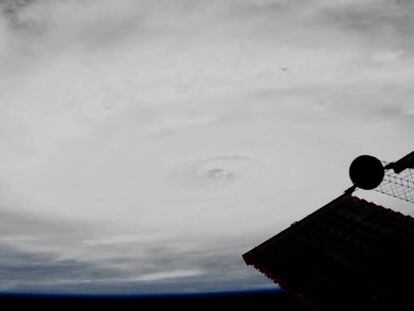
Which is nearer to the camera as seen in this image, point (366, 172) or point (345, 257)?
point (366, 172)

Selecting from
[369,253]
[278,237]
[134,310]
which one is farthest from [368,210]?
[134,310]

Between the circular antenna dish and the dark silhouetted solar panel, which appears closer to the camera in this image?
the dark silhouetted solar panel

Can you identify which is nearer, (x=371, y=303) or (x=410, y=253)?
(x=371, y=303)

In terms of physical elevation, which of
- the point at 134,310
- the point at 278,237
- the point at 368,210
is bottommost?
the point at 134,310

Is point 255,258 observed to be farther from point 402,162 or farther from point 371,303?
point 402,162

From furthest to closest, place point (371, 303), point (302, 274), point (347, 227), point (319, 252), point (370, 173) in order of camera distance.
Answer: point (347, 227)
point (319, 252)
point (302, 274)
point (370, 173)
point (371, 303)

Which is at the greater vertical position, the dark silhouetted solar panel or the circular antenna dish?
the circular antenna dish
